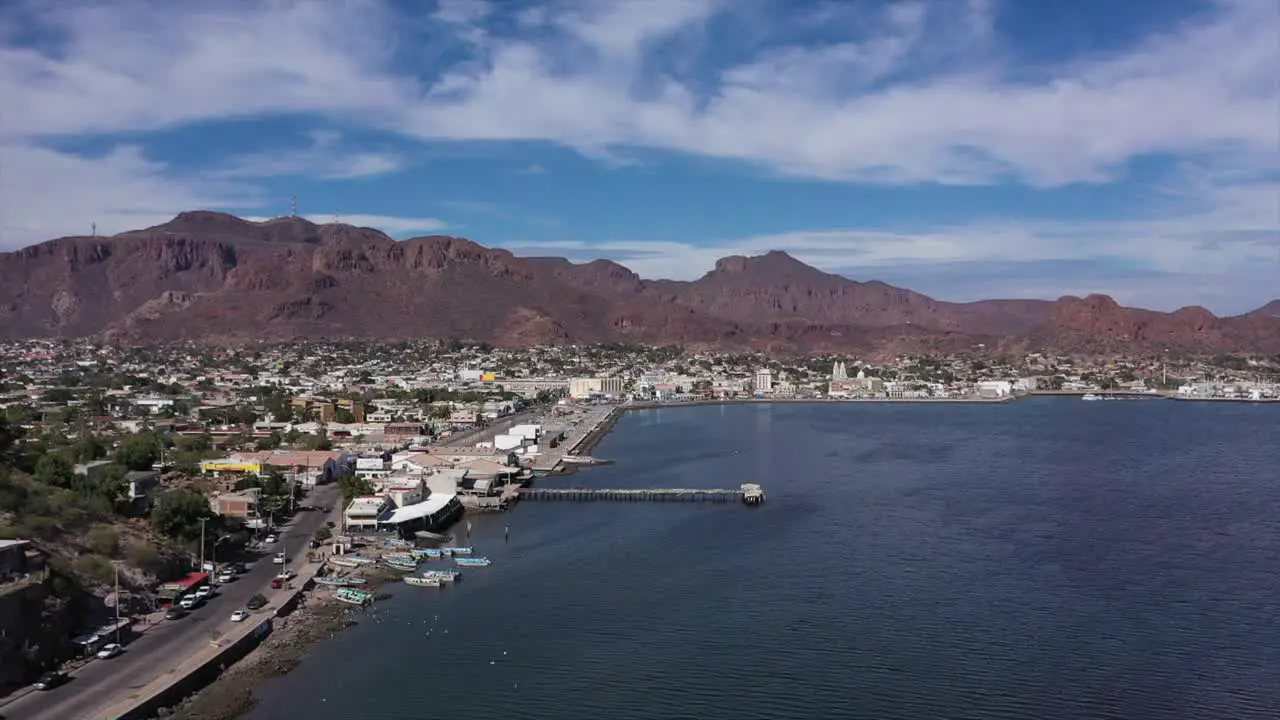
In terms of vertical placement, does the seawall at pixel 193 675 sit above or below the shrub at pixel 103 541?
below

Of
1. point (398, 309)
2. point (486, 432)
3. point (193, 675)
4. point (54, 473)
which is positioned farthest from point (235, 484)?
point (398, 309)

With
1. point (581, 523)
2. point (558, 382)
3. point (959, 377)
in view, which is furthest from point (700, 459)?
point (959, 377)

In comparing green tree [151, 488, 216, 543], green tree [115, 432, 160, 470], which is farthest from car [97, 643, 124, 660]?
green tree [115, 432, 160, 470]

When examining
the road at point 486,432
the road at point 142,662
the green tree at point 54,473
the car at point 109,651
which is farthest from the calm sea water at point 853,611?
the road at point 486,432

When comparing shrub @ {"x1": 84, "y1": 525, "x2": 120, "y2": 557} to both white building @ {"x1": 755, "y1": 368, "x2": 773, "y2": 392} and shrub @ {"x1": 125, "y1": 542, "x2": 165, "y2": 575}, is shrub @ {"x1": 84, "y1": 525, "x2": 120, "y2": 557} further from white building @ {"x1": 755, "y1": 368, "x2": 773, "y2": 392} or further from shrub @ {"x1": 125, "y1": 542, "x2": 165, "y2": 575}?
white building @ {"x1": 755, "y1": 368, "x2": 773, "y2": 392}

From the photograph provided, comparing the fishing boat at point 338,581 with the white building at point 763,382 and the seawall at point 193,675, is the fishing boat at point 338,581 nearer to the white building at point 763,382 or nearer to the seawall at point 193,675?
the seawall at point 193,675

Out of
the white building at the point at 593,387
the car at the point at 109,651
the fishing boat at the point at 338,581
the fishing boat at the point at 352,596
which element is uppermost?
the white building at the point at 593,387

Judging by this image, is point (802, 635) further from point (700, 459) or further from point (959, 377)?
point (959, 377)
